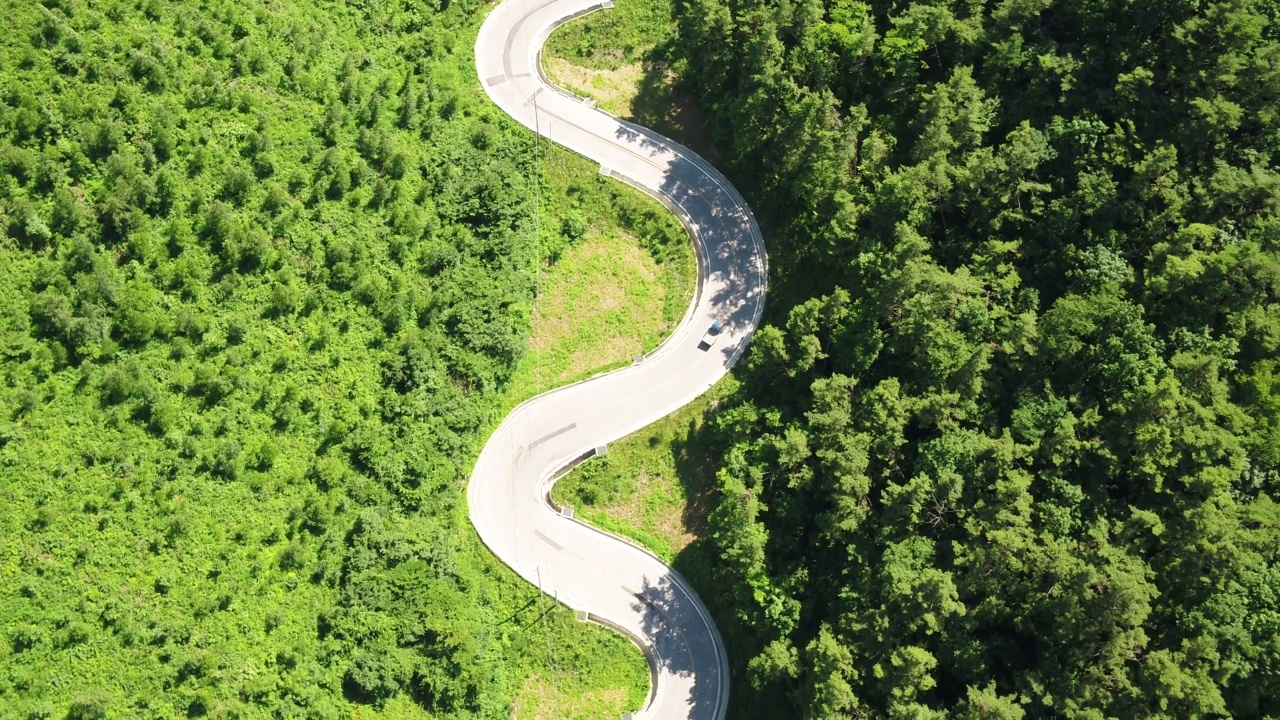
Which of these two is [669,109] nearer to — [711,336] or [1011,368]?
[711,336]

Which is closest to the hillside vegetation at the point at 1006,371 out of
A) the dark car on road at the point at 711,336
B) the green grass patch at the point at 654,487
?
the green grass patch at the point at 654,487

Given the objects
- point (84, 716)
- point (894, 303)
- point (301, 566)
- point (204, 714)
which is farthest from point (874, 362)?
point (84, 716)

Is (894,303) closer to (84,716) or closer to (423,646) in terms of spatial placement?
(423,646)

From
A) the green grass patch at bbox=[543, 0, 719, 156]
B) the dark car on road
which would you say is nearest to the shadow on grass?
the green grass patch at bbox=[543, 0, 719, 156]

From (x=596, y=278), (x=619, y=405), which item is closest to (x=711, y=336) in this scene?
(x=619, y=405)

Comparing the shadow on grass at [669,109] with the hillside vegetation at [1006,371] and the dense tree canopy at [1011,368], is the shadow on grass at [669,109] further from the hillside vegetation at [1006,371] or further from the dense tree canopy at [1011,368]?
the hillside vegetation at [1006,371]

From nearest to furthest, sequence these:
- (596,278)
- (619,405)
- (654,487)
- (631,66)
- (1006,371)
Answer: (1006,371) < (654,487) < (619,405) < (596,278) < (631,66)

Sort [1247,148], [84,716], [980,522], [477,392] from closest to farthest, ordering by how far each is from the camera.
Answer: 1. [84,716]
2. [980,522]
3. [1247,148]
4. [477,392]

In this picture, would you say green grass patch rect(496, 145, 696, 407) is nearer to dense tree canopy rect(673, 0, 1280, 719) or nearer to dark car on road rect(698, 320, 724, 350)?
dark car on road rect(698, 320, 724, 350)
